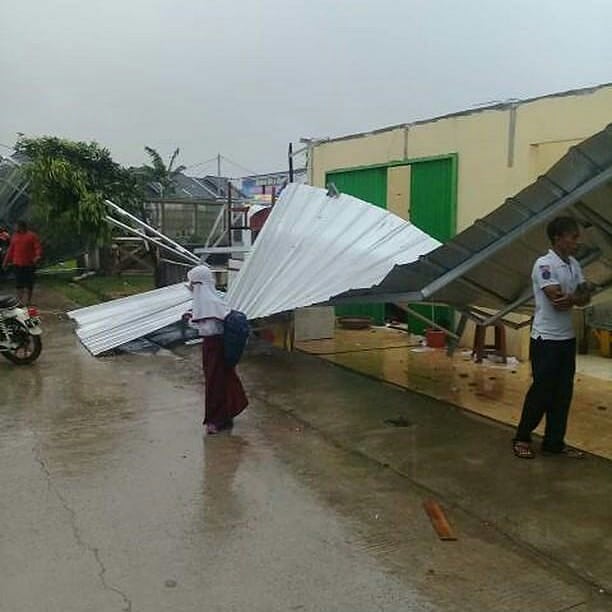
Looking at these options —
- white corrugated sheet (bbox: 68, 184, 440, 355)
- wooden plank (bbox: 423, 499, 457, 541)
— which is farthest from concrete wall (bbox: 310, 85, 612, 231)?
wooden plank (bbox: 423, 499, 457, 541)

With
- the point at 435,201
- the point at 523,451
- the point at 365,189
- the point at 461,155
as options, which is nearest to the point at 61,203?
the point at 365,189

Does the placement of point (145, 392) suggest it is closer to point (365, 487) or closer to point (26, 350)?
point (26, 350)

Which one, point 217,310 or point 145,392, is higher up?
point 217,310

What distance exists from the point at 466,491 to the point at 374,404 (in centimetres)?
210

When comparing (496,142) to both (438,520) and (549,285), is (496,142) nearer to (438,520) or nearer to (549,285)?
(549,285)

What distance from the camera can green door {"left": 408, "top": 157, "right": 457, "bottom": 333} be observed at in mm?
9312

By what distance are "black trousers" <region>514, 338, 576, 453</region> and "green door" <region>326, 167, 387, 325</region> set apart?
588 cm

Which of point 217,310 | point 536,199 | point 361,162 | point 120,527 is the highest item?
point 361,162

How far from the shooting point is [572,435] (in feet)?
18.4

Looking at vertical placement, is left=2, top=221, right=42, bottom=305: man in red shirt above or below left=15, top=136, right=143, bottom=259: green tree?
below

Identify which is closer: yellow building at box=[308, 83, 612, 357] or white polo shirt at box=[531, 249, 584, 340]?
white polo shirt at box=[531, 249, 584, 340]

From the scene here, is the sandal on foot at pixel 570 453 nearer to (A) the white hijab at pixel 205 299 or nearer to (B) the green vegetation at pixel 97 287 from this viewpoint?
(A) the white hijab at pixel 205 299

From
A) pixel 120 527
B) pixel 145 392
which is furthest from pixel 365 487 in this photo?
pixel 145 392

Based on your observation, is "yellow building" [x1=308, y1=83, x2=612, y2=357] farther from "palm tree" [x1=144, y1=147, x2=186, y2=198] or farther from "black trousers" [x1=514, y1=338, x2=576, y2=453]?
"palm tree" [x1=144, y1=147, x2=186, y2=198]
